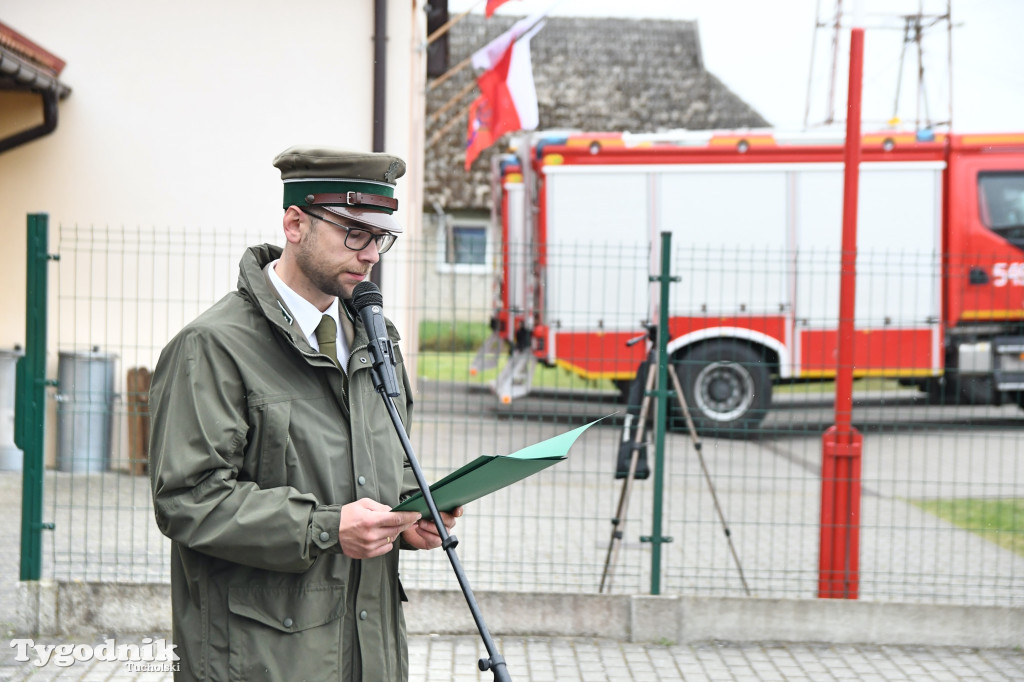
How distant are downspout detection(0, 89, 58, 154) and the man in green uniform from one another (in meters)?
7.58

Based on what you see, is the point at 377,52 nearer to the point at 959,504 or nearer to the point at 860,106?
the point at 860,106

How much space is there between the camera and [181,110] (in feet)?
30.3

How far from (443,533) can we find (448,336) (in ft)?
12.8

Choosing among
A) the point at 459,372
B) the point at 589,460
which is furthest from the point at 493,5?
the point at 459,372

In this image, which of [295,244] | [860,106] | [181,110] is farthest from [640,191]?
[295,244]

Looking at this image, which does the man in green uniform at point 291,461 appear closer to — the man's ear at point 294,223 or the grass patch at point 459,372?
the man's ear at point 294,223

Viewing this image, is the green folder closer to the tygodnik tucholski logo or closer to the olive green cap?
the olive green cap

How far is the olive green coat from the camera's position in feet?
6.75

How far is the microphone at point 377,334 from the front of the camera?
2.19 m

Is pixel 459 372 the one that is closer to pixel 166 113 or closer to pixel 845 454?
pixel 845 454

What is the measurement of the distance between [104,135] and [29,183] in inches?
29.6

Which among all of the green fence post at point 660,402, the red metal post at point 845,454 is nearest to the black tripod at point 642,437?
the green fence post at point 660,402

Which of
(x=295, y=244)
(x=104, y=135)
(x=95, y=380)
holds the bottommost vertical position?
(x=95, y=380)

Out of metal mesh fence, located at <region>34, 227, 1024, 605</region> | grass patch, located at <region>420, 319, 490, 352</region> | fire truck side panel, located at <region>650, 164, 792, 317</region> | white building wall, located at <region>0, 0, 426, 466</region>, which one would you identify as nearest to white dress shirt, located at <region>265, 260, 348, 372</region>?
metal mesh fence, located at <region>34, 227, 1024, 605</region>
